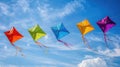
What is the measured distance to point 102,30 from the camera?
127 feet

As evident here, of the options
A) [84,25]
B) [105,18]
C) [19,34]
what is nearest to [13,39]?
[19,34]

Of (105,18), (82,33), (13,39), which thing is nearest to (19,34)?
(13,39)

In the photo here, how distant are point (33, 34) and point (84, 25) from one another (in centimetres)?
619

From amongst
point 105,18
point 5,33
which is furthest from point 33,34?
point 105,18

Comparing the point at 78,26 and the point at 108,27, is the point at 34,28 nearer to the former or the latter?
the point at 78,26

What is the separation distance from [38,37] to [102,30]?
766cm

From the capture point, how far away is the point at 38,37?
131ft

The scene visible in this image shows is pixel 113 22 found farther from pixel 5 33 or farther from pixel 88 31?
pixel 5 33

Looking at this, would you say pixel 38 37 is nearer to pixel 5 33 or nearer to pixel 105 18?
pixel 5 33

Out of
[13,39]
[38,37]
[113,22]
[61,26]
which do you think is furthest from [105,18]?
[13,39]

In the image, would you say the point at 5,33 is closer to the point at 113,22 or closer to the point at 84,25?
the point at 84,25

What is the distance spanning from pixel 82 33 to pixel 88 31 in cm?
75

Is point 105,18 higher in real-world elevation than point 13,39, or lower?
higher

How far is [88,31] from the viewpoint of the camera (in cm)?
3928
